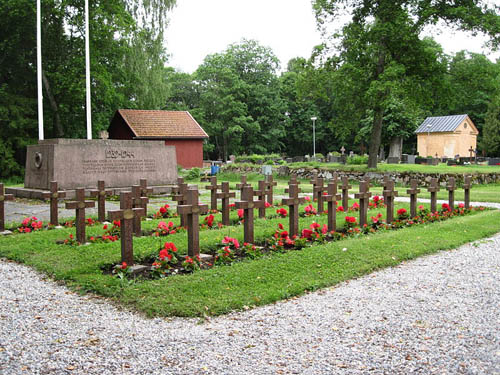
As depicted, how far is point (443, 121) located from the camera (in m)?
53.4

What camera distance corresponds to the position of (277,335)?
3889mm

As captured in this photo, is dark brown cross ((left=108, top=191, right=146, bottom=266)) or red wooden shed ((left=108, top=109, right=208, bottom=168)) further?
red wooden shed ((left=108, top=109, right=208, bottom=168))

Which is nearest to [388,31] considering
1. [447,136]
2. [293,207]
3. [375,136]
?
[375,136]

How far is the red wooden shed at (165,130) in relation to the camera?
1341 inches

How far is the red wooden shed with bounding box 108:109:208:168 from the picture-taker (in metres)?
34.1

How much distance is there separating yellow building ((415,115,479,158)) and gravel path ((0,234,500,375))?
49509 millimetres

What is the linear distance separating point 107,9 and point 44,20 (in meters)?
3.52

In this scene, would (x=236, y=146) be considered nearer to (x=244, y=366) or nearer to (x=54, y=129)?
(x=54, y=129)

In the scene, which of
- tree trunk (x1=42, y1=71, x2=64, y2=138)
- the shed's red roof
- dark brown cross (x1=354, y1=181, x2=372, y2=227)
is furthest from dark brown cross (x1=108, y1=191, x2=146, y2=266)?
the shed's red roof

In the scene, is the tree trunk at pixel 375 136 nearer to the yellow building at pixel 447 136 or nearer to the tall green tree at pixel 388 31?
the tall green tree at pixel 388 31

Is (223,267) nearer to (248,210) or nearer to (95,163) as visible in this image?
(248,210)

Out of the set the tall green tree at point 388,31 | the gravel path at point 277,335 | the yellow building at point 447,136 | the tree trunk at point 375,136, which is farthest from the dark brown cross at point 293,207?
the yellow building at point 447,136

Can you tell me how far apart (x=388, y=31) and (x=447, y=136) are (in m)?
33.7

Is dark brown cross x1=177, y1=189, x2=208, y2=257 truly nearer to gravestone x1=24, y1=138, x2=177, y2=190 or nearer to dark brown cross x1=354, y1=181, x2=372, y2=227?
dark brown cross x1=354, y1=181, x2=372, y2=227
